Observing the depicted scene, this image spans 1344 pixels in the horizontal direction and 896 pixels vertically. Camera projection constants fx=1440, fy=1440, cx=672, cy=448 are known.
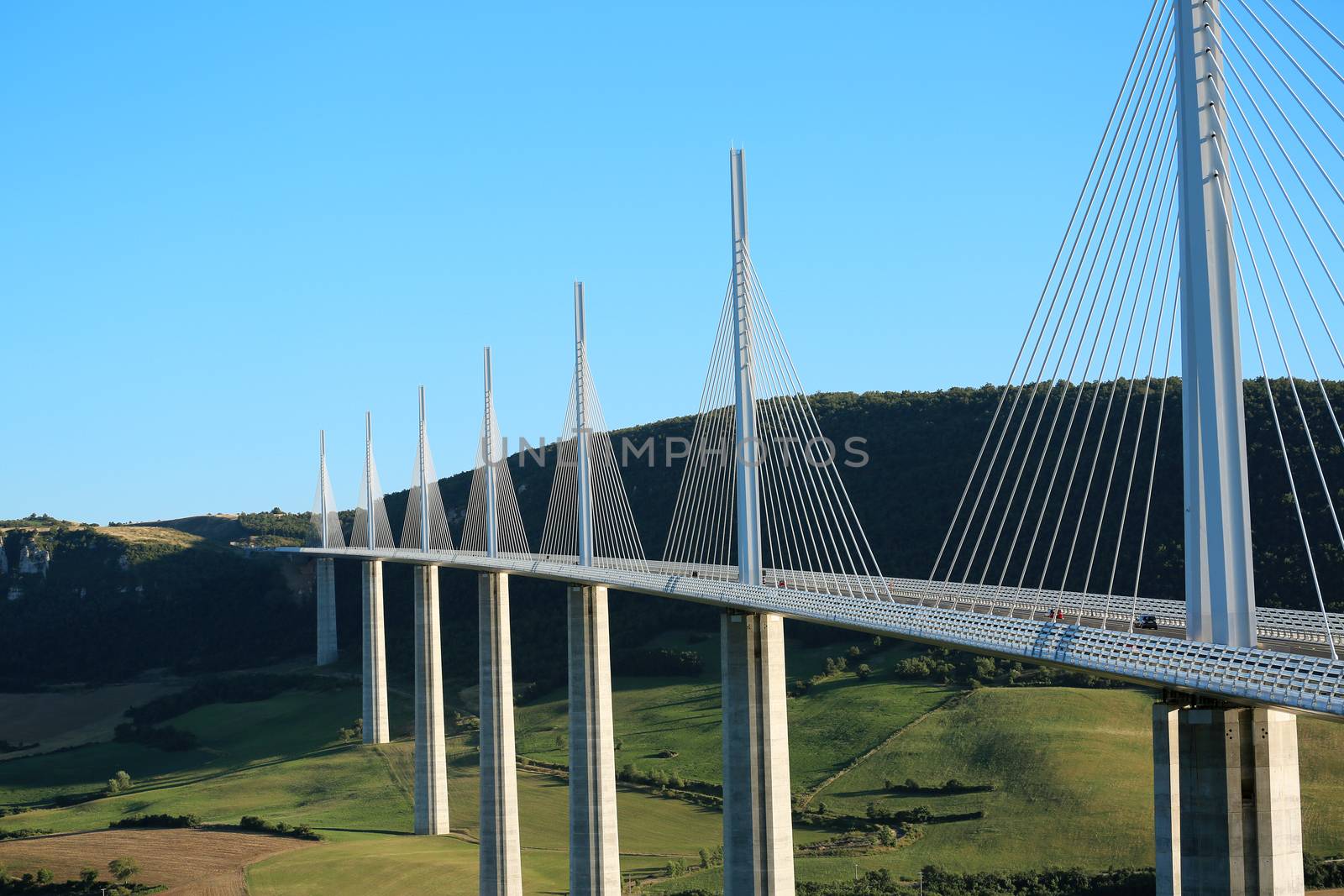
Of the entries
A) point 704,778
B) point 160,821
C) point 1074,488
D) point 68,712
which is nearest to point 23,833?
point 160,821

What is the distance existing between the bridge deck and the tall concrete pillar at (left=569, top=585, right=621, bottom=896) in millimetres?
9506

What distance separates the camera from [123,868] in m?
42.2

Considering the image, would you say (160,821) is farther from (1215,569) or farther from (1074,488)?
(1215,569)

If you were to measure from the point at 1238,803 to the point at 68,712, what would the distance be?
8259cm

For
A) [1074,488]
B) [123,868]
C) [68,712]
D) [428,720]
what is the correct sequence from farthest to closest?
[68,712], [1074,488], [428,720], [123,868]

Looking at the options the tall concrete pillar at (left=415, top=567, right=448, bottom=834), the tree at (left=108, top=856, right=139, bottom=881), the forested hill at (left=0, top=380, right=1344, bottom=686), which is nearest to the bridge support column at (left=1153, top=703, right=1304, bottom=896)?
the forested hill at (left=0, top=380, right=1344, bottom=686)

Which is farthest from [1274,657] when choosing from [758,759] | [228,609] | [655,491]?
[228,609]

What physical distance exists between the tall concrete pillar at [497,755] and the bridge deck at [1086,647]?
17.5 m

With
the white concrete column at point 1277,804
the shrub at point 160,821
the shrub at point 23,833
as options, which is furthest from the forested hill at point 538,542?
the white concrete column at point 1277,804

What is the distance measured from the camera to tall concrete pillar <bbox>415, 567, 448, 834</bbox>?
169 feet

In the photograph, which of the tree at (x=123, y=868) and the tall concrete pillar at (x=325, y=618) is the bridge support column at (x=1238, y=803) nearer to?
the tree at (x=123, y=868)

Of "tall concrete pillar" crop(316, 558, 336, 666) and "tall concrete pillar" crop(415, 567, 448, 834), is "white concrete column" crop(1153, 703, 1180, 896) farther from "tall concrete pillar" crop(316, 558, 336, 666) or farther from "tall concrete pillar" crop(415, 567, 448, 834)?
"tall concrete pillar" crop(316, 558, 336, 666)

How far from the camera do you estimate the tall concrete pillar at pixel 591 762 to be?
37.2 m

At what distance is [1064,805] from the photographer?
44.4 metres
